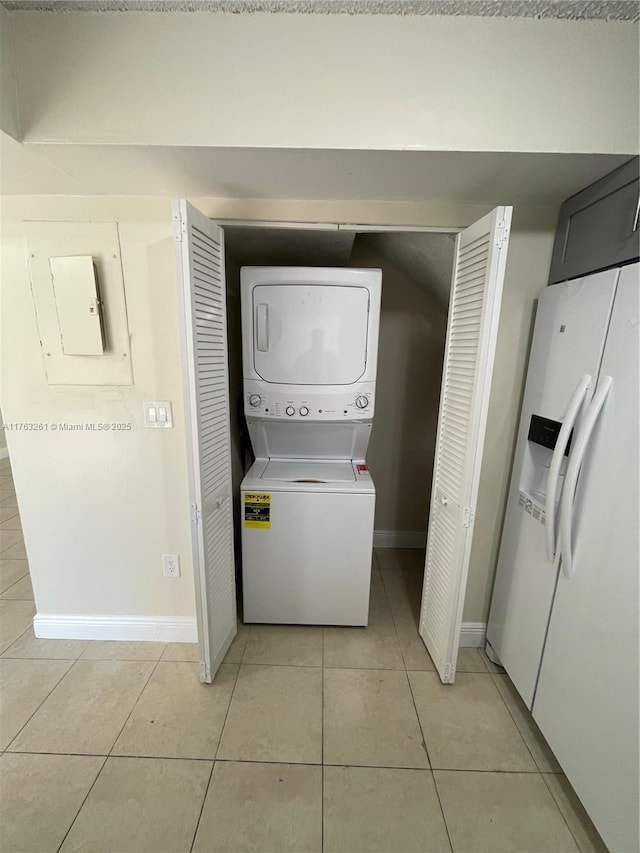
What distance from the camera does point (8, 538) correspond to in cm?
282

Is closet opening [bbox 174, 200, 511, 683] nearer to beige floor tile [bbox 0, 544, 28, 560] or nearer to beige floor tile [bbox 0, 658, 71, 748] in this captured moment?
beige floor tile [bbox 0, 658, 71, 748]

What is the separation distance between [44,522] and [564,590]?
2.31 meters

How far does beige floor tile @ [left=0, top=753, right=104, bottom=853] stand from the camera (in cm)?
108

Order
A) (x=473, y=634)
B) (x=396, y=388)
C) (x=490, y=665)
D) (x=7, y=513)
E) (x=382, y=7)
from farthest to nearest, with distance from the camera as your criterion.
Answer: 1. (x=7, y=513)
2. (x=396, y=388)
3. (x=473, y=634)
4. (x=490, y=665)
5. (x=382, y=7)

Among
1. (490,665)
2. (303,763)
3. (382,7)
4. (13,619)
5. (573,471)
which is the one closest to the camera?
(382,7)

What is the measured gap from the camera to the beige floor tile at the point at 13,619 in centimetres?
A: 185

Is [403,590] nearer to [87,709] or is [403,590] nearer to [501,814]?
[501,814]

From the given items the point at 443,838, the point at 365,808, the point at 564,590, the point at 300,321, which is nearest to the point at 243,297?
the point at 300,321

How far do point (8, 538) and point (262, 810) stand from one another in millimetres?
2925

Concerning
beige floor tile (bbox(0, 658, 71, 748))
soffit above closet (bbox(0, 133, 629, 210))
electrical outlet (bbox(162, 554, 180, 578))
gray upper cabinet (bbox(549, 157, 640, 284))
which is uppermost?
soffit above closet (bbox(0, 133, 629, 210))

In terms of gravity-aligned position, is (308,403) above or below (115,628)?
above

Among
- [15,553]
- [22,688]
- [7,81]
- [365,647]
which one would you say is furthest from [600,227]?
[15,553]

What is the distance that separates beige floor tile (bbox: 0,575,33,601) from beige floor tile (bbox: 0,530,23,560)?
542 mm

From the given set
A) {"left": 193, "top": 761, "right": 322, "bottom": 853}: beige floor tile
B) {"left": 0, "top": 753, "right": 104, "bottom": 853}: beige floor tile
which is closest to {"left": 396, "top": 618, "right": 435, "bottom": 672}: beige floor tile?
{"left": 193, "top": 761, "right": 322, "bottom": 853}: beige floor tile
